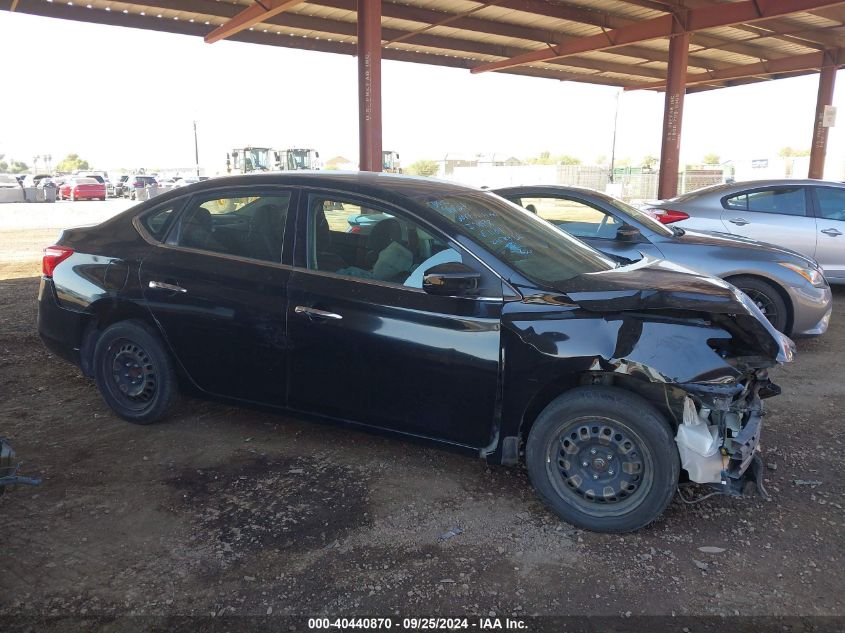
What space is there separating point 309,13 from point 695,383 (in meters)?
15.6

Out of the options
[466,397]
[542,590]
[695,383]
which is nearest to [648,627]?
[542,590]

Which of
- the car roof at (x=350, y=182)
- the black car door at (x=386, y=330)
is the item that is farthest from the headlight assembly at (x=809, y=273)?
the black car door at (x=386, y=330)

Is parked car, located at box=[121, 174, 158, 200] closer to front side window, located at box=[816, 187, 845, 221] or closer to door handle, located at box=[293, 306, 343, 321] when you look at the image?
front side window, located at box=[816, 187, 845, 221]

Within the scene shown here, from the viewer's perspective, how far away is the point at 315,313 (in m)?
3.51

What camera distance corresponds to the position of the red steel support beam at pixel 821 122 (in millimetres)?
20359

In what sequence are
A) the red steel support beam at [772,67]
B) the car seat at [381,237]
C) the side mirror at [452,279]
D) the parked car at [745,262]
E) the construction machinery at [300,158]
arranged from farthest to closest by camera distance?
the construction machinery at [300,158], the red steel support beam at [772,67], the parked car at [745,262], the car seat at [381,237], the side mirror at [452,279]

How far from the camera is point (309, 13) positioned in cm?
1597

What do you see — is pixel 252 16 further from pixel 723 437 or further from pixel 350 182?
pixel 723 437

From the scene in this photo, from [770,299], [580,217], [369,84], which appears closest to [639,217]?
[580,217]

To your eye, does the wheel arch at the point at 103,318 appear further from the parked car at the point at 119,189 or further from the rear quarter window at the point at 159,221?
the parked car at the point at 119,189

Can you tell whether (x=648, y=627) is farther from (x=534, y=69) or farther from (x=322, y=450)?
(x=534, y=69)

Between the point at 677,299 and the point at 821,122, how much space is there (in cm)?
2184

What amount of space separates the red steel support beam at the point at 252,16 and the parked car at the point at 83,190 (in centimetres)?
2408

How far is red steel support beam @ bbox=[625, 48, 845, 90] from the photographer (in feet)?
65.7
